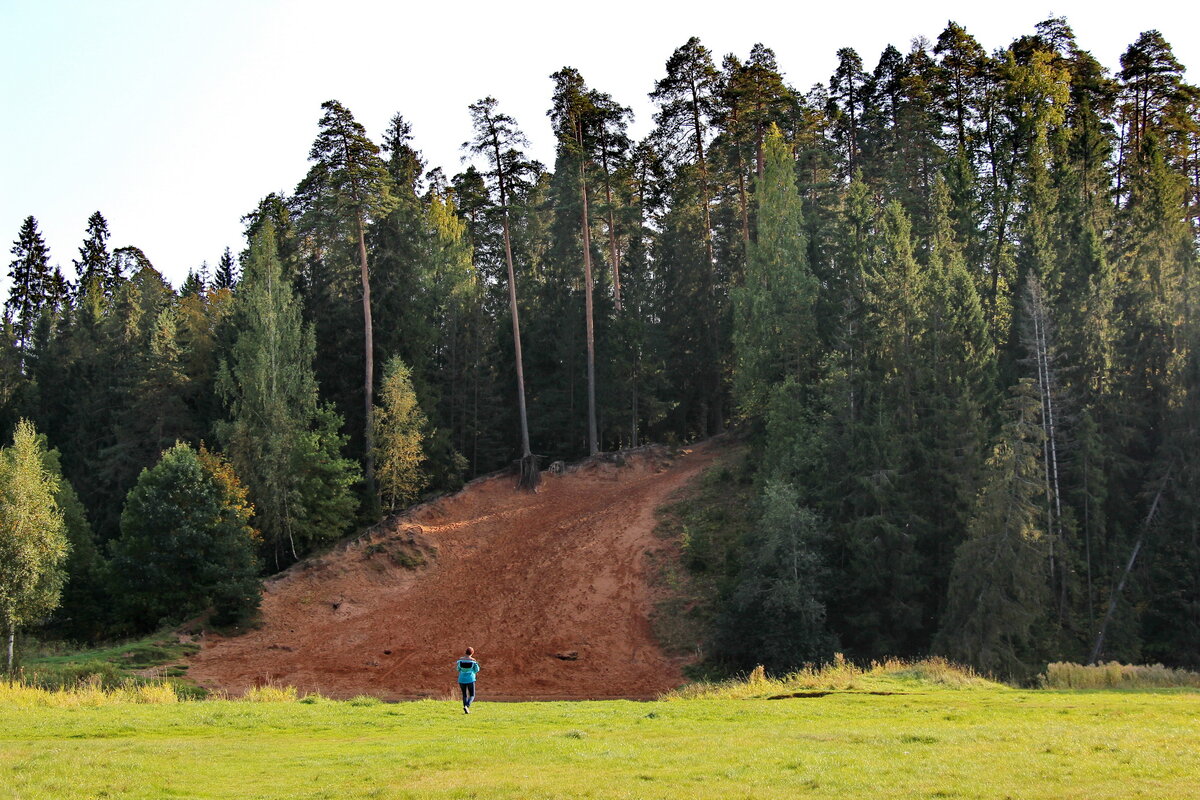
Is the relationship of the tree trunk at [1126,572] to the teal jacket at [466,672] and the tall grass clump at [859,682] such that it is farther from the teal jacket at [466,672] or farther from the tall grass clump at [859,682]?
the teal jacket at [466,672]

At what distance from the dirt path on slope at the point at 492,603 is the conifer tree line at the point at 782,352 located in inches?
87.0

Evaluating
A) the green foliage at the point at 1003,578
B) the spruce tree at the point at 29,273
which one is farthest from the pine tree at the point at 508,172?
the spruce tree at the point at 29,273

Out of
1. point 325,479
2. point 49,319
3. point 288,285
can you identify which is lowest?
point 325,479

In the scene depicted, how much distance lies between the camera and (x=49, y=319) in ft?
243

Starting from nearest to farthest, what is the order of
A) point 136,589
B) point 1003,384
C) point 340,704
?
point 340,704 < point 136,589 < point 1003,384

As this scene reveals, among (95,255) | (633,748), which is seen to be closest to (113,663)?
(633,748)

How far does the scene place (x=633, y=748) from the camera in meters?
15.5

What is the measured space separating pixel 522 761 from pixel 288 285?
118 ft

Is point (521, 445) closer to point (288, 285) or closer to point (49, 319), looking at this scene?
point (288, 285)

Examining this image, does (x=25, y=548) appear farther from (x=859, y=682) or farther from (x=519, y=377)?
(x=859, y=682)

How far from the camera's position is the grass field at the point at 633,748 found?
1246cm

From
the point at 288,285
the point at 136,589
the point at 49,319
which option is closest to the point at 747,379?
the point at 288,285

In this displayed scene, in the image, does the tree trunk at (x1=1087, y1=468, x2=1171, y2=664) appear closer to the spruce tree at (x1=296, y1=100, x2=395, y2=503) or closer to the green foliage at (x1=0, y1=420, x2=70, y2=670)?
the spruce tree at (x1=296, y1=100, x2=395, y2=503)

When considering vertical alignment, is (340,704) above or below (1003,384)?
below
